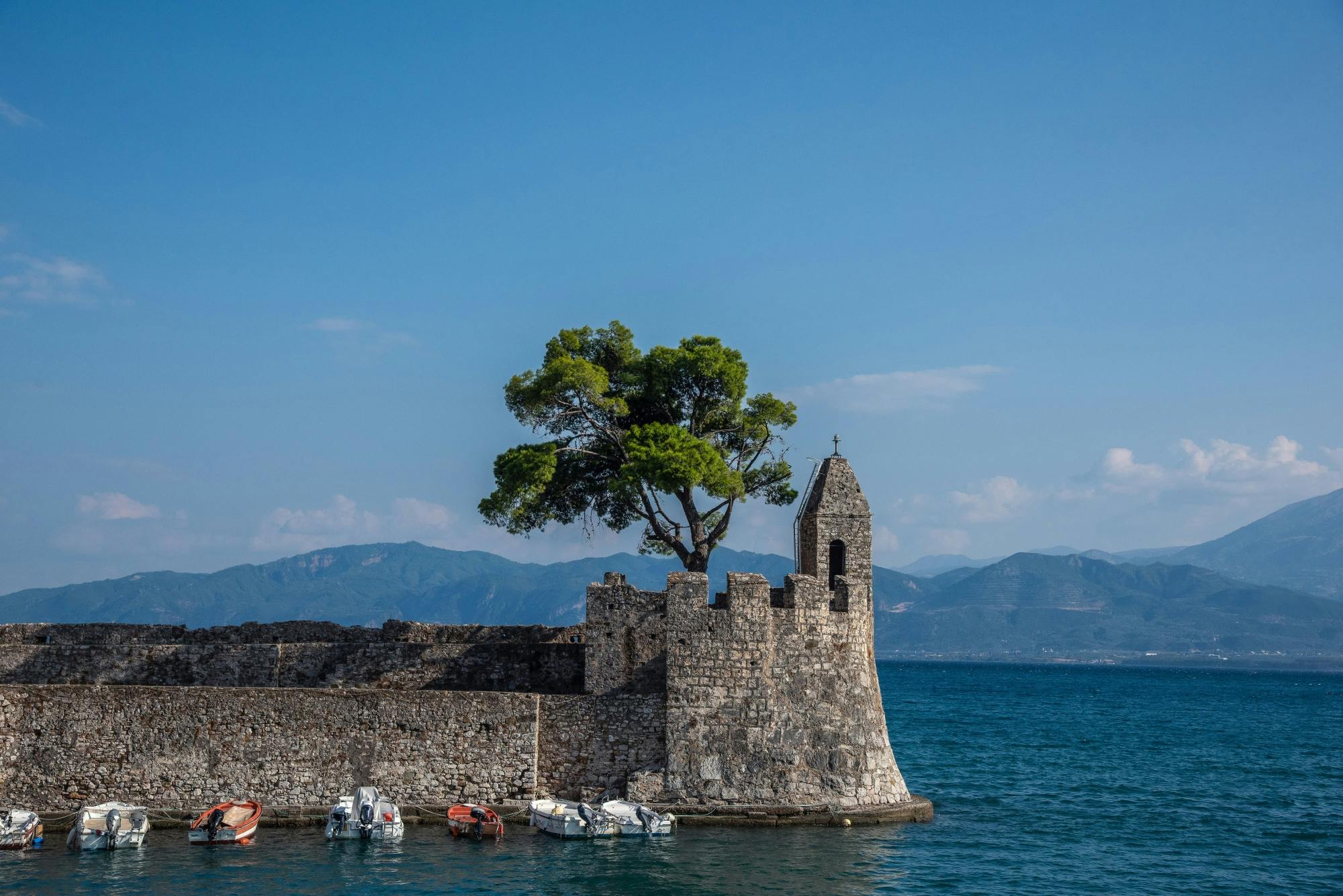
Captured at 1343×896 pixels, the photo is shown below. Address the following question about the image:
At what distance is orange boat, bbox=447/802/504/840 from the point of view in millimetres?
30125

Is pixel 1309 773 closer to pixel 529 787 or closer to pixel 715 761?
pixel 715 761

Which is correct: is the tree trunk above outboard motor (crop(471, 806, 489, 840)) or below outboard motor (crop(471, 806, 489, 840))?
above

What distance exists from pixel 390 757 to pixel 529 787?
11.7 ft

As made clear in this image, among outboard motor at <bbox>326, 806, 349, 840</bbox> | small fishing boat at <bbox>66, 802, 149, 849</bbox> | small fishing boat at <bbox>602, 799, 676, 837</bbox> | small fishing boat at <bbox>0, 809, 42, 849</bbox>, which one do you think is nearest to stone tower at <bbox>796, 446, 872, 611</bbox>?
small fishing boat at <bbox>602, 799, 676, 837</bbox>

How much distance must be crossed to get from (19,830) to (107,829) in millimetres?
1896

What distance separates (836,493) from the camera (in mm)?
35750

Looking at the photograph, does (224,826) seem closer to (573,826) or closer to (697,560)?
(573,826)

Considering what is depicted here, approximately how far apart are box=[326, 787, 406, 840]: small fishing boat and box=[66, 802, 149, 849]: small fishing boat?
4306 millimetres

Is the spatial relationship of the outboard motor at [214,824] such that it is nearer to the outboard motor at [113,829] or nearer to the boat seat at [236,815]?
the boat seat at [236,815]

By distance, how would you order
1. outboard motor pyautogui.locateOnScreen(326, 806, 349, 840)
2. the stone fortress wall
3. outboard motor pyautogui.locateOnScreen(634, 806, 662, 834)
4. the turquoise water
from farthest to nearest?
1. the stone fortress wall
2. outboard motor pyautogui.locateOnScreen(634, 806, 662, 834)
3. outboard motor pyautogui.locateOnScreen(326, 806, 349, 840)
4. the turquoise water

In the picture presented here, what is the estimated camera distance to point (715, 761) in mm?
32156

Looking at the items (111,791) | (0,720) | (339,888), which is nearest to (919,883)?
(339,888)

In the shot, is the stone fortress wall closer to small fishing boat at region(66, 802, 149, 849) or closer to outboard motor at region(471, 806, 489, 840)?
outboard motor at region(471, 806, 489, 840)

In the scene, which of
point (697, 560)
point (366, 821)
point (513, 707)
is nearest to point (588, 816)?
point (513, 707)
